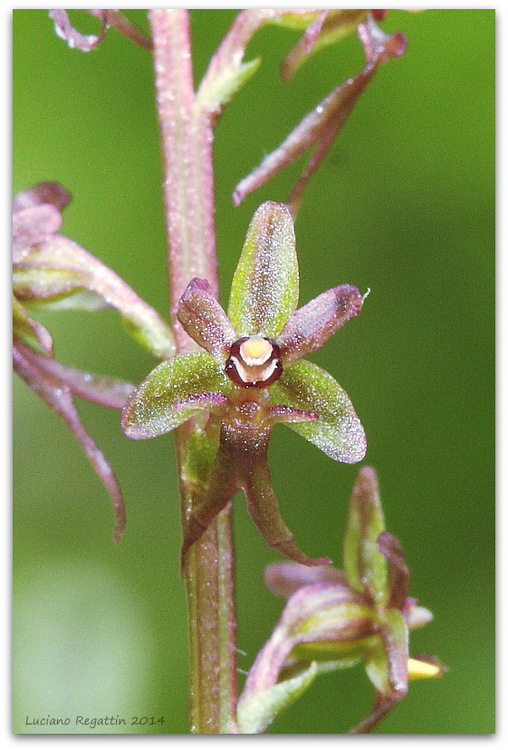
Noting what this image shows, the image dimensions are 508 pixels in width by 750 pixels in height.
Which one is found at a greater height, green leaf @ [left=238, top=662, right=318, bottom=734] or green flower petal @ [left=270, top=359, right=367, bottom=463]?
green flower petal @ [left=270, top=359, right=367, bottom=463]

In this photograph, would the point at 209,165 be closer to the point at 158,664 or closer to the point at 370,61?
the point at 370,61

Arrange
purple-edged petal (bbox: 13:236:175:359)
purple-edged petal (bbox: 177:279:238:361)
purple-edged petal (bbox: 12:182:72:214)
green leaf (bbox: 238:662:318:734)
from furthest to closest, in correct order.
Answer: purple-edged petal (bbox: 12:182:72:214) → purple-edged petal (bbox: 13:236:175:359) → green leaf (bbox: 238:662:318:734) → purple-edged petal (bbox: 177:279:238:361)

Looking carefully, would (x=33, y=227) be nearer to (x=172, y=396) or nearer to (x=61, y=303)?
(x=61, y=303)

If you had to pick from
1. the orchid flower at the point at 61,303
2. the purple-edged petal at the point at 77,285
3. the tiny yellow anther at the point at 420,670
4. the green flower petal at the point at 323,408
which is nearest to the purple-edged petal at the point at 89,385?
the orchid flower at the point at 61,303

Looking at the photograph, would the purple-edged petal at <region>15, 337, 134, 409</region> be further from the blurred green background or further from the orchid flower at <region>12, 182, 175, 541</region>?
the blurred green background

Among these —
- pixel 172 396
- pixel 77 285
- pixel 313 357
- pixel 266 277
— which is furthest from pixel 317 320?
pixel 313 357

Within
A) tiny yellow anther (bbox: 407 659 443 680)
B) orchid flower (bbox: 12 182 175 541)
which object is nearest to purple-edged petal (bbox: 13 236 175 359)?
orchid flower (bbox: 12 182 175 541)

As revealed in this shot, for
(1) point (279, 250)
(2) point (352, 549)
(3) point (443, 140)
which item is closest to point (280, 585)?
(2) point (352, 549)
